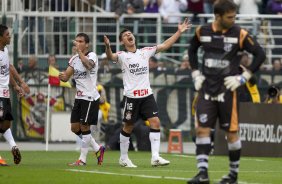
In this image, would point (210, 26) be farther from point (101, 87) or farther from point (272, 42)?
point (272, 42)

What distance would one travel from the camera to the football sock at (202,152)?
1385 cm

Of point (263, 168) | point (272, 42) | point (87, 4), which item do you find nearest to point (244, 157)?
point (263, 168)

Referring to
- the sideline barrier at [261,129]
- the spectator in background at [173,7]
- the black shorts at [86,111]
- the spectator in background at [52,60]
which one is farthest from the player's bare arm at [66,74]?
the spectator in background at [173,7]

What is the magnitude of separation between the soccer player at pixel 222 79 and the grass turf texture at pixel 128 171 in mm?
853

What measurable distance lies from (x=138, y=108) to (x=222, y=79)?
539cm

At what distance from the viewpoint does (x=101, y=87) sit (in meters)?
28.8

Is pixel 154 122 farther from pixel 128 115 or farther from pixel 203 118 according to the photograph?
pixel 203 118

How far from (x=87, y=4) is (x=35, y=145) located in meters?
4.75

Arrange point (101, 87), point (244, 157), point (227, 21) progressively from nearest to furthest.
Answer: point (227, 21) → point (244, 157) → point (101, 87)

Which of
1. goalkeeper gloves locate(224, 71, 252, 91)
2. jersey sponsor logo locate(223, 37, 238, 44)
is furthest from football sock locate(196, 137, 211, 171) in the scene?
jersey sponsor logo locate(223, 37, 238, 44)

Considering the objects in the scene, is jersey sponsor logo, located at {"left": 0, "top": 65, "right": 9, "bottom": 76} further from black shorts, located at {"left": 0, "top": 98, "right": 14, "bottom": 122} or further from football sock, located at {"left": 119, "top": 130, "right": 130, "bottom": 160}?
football sock, located at {"left": 119, "top": 130, "right": 130, "bottom": 160}

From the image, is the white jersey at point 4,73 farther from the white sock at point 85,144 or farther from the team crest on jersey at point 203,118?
the team crest on jersey at point 203,118

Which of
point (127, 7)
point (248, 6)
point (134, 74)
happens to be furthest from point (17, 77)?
point (248, 6)

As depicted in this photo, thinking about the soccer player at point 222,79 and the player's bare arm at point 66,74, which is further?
the player's bare arm at point 66,74
